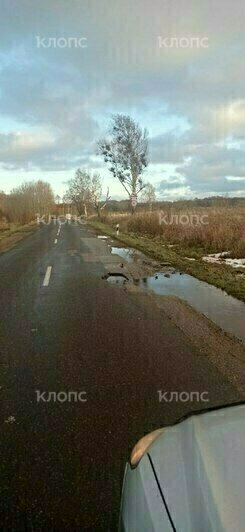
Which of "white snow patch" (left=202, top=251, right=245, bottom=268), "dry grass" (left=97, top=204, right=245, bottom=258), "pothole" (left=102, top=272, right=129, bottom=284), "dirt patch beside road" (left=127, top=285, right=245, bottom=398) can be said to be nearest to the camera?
"dirt patch beside road" (left=127, top=285, right=245, bottom=398)

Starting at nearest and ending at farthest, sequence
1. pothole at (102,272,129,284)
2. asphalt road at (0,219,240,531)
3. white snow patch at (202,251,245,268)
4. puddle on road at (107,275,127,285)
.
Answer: asphalt road at (0,219,240,531), puddle on road at (107,275,127,285), pothole at (102,272,129,284), white snow patch at (202,251,245,268)

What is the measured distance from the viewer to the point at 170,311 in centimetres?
760

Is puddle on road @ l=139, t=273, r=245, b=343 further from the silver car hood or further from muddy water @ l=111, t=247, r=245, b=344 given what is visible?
the silver car hood

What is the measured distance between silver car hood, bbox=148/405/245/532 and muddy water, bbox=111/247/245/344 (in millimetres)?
4123

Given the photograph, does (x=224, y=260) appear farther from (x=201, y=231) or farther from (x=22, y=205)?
(x=22, y=205)

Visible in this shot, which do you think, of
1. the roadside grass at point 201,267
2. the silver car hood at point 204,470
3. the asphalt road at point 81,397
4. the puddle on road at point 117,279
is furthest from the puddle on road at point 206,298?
the silver car hood at point 204,470

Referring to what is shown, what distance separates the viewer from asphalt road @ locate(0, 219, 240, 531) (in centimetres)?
260

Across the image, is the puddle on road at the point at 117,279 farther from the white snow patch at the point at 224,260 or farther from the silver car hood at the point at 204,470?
the silver car hood at the point at 204,470

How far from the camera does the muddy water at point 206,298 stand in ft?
22.5

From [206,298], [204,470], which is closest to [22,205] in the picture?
[206,298]

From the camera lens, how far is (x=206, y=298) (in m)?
8.69

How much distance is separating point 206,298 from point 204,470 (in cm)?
720

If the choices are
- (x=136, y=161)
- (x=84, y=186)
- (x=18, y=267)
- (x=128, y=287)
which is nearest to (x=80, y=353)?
(x=128, y=287)

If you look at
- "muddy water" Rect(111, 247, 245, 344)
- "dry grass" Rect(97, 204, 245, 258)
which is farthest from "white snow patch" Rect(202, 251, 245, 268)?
"muddy water" Rect(111, 247, 245, 344)
